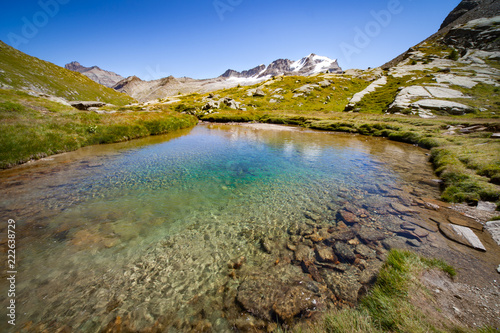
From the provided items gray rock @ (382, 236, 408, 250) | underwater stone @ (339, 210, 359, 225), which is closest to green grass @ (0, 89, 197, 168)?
underwater stone @ (339, 210, 359, 225)

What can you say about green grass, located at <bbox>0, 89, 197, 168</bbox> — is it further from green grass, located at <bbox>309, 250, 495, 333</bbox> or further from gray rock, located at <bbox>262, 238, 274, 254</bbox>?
green grass, located at <bbox>309, 250, 495, 333</bbox>

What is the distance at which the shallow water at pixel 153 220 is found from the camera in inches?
207

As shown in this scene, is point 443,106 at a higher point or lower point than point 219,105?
lower

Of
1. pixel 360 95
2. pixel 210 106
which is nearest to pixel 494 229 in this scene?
pixel 210 106

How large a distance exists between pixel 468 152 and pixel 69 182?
33435 millimetres

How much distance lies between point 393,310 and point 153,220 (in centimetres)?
974

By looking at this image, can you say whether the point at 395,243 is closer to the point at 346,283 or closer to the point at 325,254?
the point at 325,254

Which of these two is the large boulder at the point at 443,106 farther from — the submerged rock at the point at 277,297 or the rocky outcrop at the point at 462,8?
the rocky outcrop at the point at 462,8

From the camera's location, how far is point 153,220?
9070 mm

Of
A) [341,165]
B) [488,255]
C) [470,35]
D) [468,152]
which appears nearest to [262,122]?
[341,165]

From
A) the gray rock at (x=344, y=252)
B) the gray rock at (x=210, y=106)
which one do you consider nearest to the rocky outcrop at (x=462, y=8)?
the gray rock at (x=210, y=106)

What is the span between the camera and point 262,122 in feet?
202

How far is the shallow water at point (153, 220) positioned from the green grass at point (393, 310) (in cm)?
299

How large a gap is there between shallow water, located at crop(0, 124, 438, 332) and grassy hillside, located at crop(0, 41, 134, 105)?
14940 centimetres
